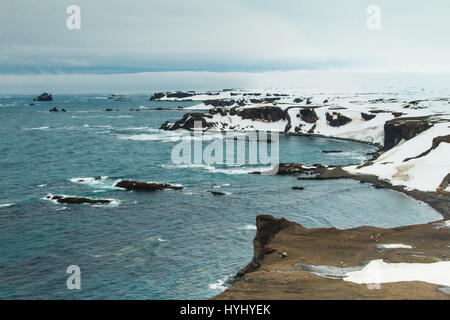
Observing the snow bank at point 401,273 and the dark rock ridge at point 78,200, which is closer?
the snow bank at point 401,273

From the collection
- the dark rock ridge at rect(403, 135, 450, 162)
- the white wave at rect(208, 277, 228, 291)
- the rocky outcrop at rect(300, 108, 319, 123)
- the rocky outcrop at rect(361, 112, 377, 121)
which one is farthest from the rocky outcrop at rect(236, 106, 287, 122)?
the white wave at rect(208, 277, 228, 291)

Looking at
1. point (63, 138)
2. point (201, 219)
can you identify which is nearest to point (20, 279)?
point (201, 219)

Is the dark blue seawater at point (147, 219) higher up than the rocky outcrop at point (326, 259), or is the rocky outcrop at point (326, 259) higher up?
the rocky outcrop at point (326, 259)

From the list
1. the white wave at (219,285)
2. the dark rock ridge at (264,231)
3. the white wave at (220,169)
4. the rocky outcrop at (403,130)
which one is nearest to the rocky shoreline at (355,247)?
the dark rock ridge at (264,231)

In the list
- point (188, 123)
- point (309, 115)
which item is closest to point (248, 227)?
point (188, 123)

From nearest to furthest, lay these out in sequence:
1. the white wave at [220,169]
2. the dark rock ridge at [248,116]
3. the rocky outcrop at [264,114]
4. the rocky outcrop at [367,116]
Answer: the white wave at [220,169]
the rocky outcrop at [367,116]
the dark rock ridge at [248,116]
the rocky outcrop at [264,114]
